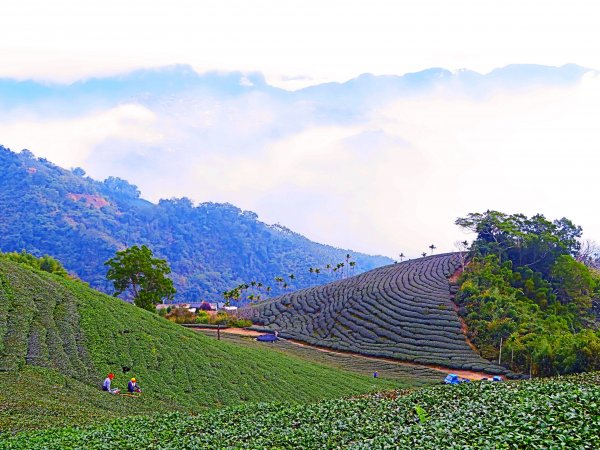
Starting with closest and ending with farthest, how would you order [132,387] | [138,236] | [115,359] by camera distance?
1. [132,387]
2. [115,359]
3. [138,236]

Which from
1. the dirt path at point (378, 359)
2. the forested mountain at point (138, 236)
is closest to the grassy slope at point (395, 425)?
the dirt path at point (378, 359)

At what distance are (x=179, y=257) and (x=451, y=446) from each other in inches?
6455

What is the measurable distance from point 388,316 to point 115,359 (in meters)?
39.8

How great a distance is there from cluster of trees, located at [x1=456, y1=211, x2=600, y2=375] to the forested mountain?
266 ft

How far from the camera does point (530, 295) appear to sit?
63.9 metres

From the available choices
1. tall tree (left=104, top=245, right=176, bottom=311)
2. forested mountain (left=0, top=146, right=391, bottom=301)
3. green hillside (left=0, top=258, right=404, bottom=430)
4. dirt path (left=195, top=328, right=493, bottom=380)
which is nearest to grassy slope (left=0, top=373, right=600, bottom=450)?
green hillside (left=0, top=258, right=404, bottom=430)

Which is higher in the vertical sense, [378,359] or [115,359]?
[115,359]

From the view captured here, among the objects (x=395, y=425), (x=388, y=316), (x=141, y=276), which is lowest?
(x=395, y=425)

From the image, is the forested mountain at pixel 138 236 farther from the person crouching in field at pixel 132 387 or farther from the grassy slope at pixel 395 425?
the grassy slope at pixel 395 425

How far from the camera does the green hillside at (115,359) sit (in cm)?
2220

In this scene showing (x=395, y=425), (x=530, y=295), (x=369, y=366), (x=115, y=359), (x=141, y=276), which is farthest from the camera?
(x=530, y=295)

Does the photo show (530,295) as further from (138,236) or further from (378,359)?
(138,236)

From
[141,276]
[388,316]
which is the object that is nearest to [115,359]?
[141,276]

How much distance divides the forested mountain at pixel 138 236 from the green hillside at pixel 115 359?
107137 millimetres
